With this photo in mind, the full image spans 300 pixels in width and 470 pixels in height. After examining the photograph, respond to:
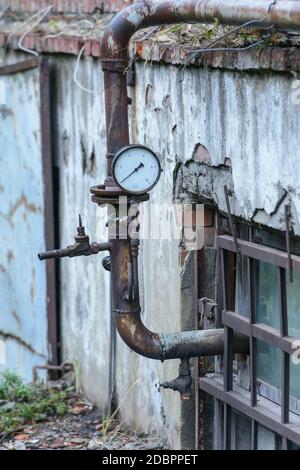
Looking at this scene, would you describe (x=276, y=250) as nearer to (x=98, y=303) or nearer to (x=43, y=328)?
(x=98, y=303)

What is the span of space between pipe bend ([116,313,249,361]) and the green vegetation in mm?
1912

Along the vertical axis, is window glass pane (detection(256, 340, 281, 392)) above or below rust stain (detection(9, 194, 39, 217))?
below

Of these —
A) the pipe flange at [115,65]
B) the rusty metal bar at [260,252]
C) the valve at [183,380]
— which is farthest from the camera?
the valve at [183,380]

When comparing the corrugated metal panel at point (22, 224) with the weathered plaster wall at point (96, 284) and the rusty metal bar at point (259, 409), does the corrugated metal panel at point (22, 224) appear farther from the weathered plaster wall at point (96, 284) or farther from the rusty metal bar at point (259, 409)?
the rusty metal bar at point (259, 409)

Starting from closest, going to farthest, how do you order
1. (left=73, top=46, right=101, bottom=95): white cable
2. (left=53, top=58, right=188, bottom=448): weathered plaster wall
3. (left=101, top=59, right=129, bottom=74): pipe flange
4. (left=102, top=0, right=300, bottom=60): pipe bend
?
(left=102, top=0, right=300, bottom=60): pipe bend, (left=101, top=59, right=129, bottom=74): pipe flange, (left=53, top=58, right=188, bottom=448): weathered plaster wall, (left=73, top=46, right=101, bottom=95): white cable

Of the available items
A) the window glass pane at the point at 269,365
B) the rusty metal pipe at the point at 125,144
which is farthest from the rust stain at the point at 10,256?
the window glass pane at the point at 269,365

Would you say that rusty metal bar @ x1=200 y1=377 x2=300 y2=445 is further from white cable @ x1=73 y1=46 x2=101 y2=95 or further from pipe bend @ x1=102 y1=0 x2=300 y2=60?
white cable @ x1=73 y1=46 x2=101 y2=95

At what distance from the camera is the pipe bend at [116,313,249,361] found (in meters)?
5.31

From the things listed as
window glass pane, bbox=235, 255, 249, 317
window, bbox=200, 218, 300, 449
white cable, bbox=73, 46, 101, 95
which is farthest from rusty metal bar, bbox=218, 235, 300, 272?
white cable, bbox=73, 46, 101, 95

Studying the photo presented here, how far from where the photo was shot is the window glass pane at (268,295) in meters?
5.19

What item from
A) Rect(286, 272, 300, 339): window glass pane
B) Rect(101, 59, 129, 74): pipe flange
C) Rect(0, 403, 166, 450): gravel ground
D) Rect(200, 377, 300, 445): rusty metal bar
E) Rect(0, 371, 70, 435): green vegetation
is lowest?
Rect(0, 403, 166, 450): gravel ground

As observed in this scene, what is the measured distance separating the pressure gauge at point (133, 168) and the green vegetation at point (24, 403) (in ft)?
8.14

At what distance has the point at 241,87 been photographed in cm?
497
